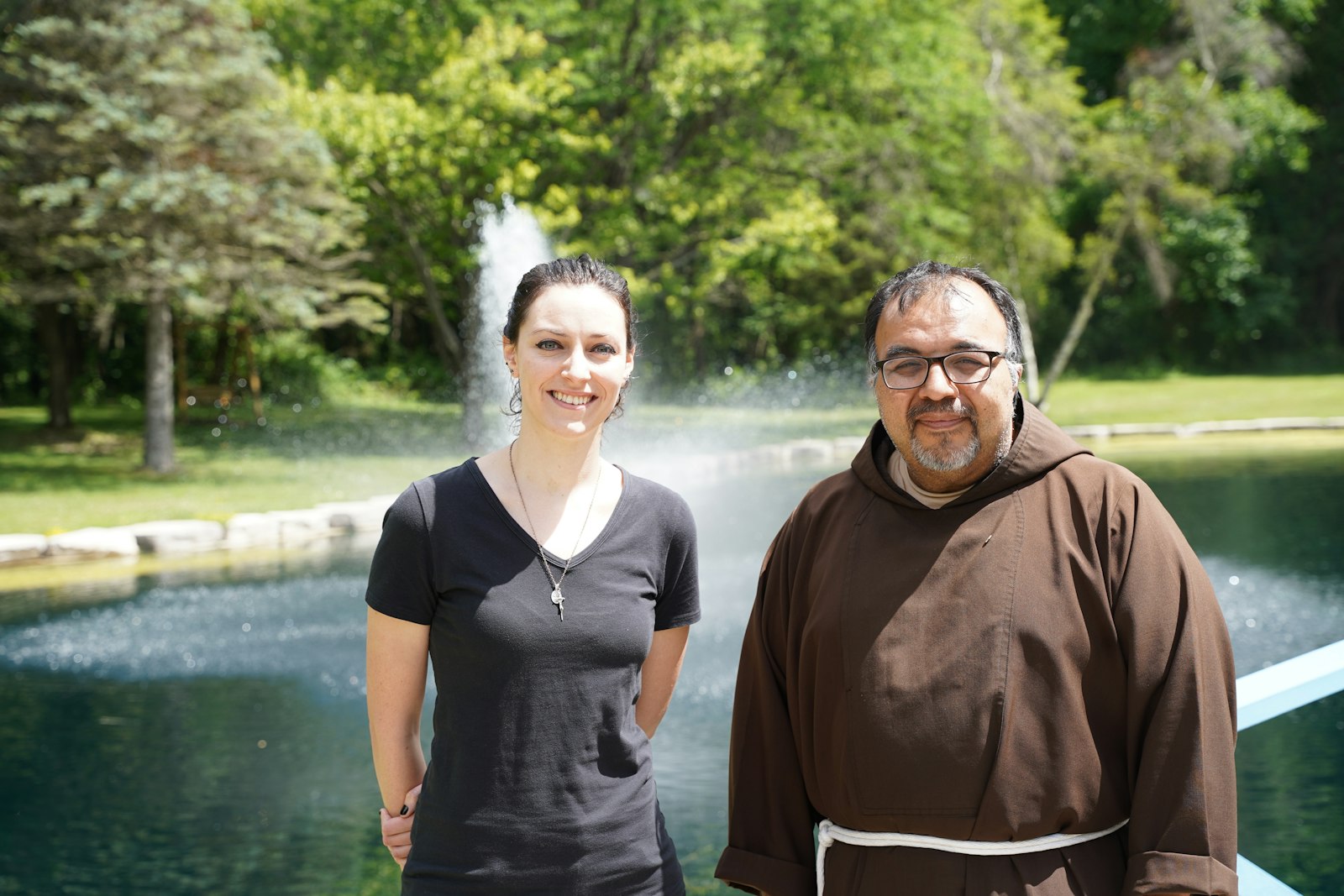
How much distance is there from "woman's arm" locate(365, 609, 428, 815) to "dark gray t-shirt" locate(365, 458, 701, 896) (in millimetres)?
33

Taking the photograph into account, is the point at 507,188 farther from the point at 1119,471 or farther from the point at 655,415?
the point at 1119,471

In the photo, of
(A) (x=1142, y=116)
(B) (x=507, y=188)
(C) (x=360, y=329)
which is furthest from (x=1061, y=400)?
(C) (x=360, y=329)

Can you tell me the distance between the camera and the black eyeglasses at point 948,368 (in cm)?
191

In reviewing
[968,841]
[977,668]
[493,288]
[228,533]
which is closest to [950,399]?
[977,668]

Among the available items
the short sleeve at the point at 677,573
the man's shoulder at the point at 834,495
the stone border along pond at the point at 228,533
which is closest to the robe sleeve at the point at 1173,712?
the man's shoulder at the point at 834,495

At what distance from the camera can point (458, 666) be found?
1931 millimetres

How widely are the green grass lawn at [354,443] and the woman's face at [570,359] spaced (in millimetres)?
10006

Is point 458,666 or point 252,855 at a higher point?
point 458,666

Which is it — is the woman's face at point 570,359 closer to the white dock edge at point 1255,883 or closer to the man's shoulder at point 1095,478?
the man's shoulder at point 1095,478

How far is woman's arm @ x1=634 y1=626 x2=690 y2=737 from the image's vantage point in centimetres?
216

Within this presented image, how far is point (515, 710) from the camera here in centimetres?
191

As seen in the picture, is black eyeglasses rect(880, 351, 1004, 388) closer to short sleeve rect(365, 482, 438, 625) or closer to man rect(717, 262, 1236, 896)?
man rect(717, 262, 1236, 896)

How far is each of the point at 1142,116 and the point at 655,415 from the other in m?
10.9

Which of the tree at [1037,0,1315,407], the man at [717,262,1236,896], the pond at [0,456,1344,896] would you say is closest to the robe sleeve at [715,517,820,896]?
the man at [717,262,1236,896]
